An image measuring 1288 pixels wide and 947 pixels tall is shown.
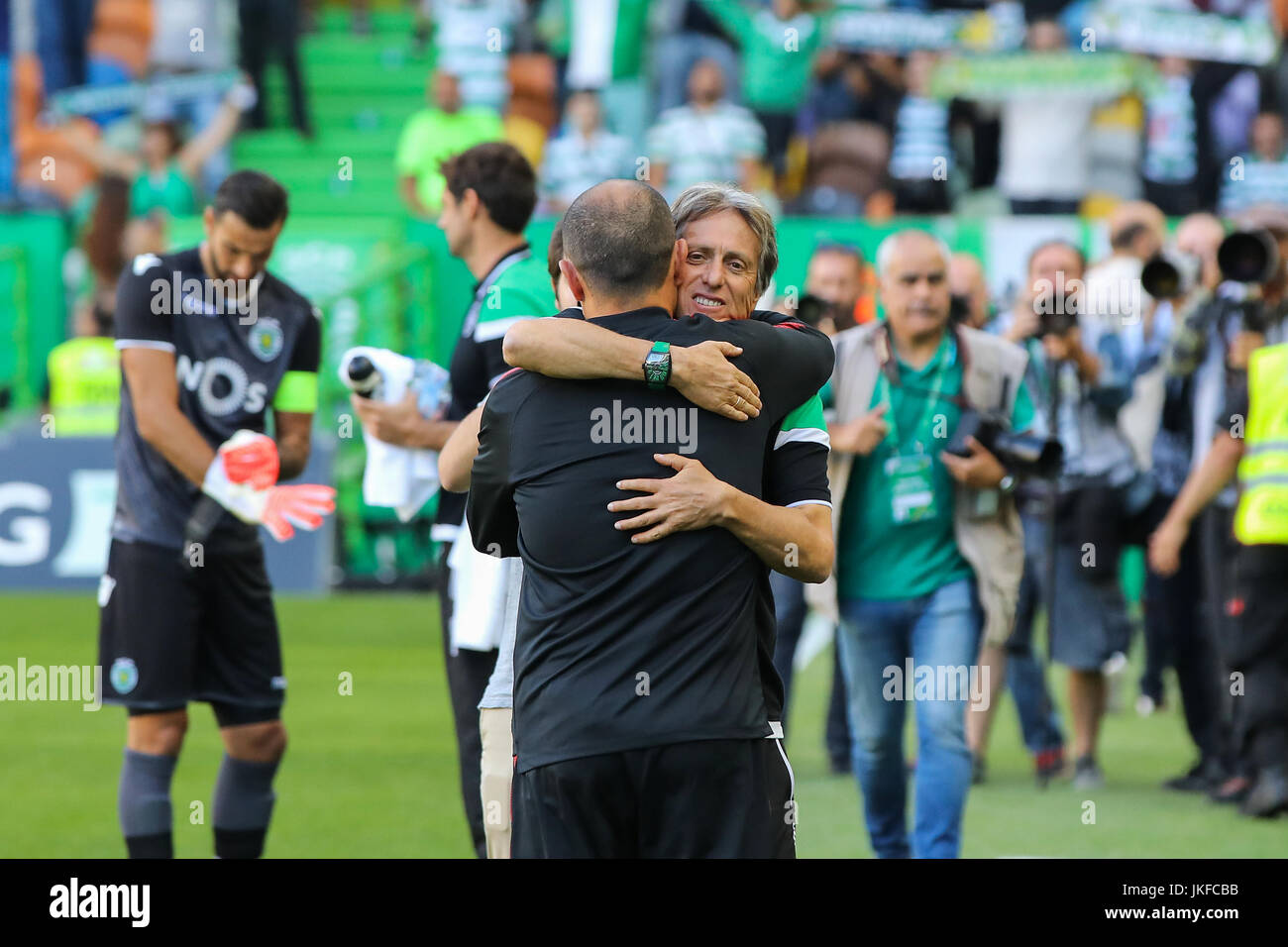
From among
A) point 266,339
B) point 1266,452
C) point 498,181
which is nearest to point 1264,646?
point 1266,452

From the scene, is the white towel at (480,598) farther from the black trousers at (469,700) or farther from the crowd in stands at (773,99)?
the crowd in stands at (773,99)

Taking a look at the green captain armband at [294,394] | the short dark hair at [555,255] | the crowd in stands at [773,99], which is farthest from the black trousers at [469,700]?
the crowd in stands at [773,99]

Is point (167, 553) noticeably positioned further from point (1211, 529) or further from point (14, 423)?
point (14, 423)

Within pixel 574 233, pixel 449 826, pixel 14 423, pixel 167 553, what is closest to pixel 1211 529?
pixel 449 826

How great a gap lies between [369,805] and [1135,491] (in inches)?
150

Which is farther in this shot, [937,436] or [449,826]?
[449,826]

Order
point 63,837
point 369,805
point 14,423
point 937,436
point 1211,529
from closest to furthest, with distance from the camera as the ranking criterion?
point 937,436 → point 63,837 → point 369,805 → point 1211,529 → point 14,423

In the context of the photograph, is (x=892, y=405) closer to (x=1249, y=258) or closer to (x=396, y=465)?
(x=396, y=465)

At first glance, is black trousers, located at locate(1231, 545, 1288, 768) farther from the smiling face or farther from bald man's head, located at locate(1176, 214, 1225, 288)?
the smiling face

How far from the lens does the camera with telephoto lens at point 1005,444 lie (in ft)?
21.3

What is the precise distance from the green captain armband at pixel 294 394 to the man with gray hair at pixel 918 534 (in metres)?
1.79
